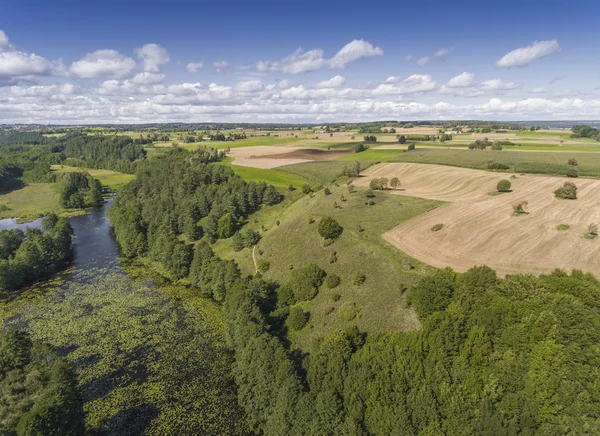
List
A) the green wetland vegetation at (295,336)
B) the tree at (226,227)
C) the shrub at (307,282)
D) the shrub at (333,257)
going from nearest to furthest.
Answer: the green wetland vegetation at (295,336) → the shrub at (307,282) → the shrub at (333,257) → the tree at (226,227)

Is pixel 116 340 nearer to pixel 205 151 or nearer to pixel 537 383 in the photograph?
pixel 537 383

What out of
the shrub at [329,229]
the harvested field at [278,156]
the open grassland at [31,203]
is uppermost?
the harvested field at [278,156]

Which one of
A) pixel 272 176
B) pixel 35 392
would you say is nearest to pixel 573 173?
pixel 272 176

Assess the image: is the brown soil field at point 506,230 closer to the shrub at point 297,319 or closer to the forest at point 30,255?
the shrub at point 297,319

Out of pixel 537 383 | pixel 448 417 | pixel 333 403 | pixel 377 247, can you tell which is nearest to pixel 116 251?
pixel 377 247

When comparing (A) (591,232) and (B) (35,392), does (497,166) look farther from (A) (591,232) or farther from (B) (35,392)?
(B) (35,392)

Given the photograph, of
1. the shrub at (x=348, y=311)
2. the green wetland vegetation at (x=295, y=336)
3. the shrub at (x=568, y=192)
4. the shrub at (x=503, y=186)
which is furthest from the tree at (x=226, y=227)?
the shrub at (x=568, y=192)

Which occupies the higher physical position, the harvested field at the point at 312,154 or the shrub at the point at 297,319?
the harvested field at the point at 312,154
